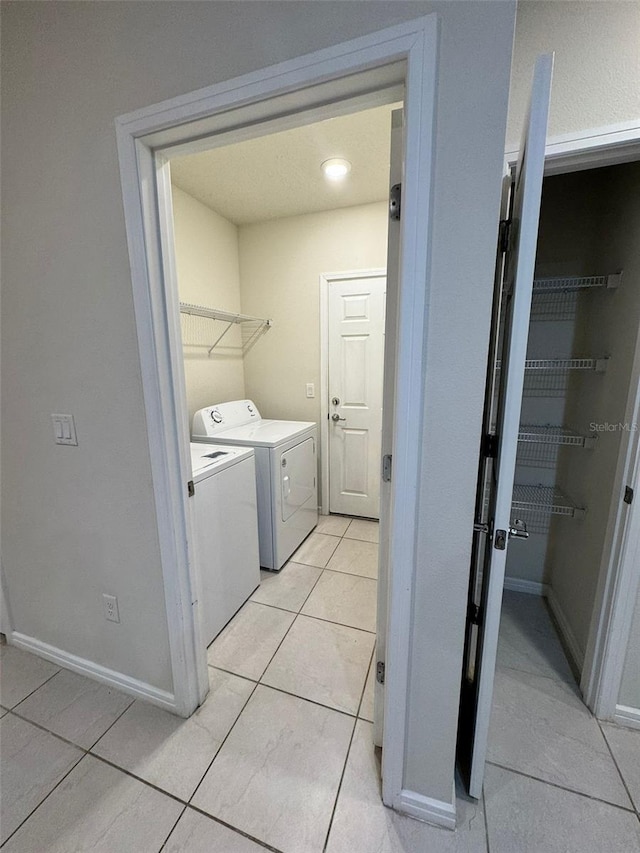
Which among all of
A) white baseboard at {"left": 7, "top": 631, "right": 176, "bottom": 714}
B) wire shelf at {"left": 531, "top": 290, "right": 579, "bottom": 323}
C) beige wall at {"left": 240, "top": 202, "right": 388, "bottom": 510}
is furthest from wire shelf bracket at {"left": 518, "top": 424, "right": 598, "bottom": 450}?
white baseboard at {"left": 7, "top": 631, "right": 176, "bottom": 714}

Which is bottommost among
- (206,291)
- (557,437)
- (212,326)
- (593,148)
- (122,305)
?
(557,437)

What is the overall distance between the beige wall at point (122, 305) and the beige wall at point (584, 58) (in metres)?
0.67

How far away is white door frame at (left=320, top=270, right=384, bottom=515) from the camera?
9.07ft

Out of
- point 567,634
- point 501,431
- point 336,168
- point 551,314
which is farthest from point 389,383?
point 336,168

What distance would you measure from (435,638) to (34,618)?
1846 mm

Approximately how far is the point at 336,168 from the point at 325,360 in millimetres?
1312

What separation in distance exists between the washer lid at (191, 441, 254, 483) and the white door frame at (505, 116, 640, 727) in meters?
1.66

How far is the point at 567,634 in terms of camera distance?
172cm

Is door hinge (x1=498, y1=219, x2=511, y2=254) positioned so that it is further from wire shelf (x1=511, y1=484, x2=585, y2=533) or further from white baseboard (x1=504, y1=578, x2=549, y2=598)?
white baseboard (x1=504, y1=578, x2=549, y2=598)

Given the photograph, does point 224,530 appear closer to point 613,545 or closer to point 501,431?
point 501,431

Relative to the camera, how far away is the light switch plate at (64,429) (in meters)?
1.30

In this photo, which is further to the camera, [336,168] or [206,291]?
[206,291]

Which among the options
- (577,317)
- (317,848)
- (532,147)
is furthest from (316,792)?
(577,317)

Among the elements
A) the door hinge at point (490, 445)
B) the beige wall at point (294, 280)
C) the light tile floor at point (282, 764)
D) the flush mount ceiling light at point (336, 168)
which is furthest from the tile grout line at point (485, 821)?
the flush mount ceiling light at point (336, 168)
